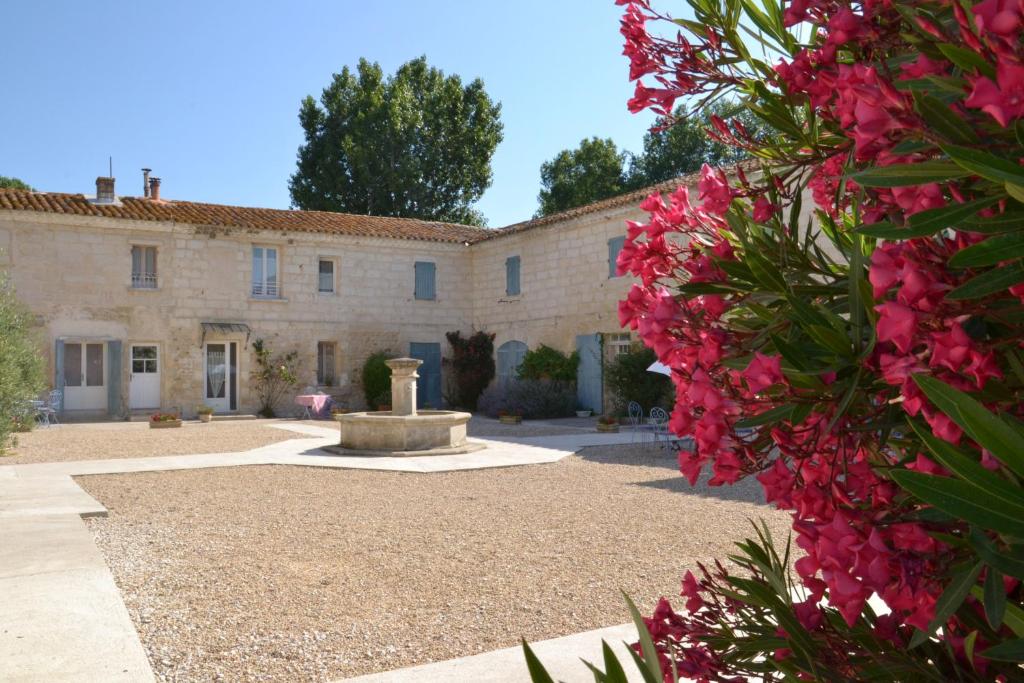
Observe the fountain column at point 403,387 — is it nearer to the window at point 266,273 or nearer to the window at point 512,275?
the window at point 512,275

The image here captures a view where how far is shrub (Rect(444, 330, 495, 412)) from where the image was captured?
21906 mm

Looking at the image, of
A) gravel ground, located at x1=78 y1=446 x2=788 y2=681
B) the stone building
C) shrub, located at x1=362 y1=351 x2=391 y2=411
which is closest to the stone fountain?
gravel ground, located at x1=78 y1=446 x2=788 y2=681

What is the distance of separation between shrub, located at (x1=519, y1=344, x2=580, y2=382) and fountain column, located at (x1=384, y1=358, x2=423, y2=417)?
21.4 feet

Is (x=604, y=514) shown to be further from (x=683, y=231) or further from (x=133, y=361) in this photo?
(x=133, y=361)

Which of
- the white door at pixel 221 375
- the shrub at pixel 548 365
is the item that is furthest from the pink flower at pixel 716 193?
the white door at pixel 221 375

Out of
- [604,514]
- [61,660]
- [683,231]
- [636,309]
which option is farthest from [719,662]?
[604,514]

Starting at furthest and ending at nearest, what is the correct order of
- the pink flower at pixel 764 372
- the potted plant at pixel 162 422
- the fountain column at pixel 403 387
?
the potted plant at pixel 162 422, the fountain column at pixel 403 387, the pink flower at pixel 764 372

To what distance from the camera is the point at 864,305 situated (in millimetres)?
952

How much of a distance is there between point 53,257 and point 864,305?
20.2m

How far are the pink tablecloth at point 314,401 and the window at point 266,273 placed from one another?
2.81m

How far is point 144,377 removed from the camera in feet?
62.9

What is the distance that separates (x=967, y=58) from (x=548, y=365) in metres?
18.7

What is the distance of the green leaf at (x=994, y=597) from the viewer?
75 centimetres

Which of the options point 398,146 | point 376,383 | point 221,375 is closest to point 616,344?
point 376,383
